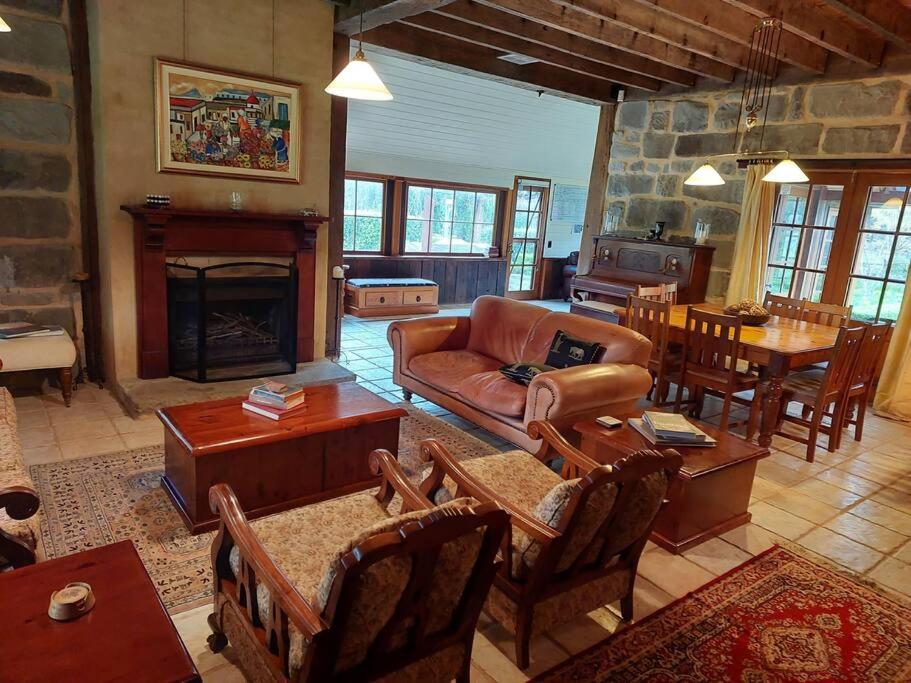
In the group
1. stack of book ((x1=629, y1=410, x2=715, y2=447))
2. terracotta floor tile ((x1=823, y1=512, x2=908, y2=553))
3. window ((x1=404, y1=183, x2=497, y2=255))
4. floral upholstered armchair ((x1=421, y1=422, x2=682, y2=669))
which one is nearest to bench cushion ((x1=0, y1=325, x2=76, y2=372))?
floral upholstered armchair ((x1=421, y1=422, x2=682, y2=669))

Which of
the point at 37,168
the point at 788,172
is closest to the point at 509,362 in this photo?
the point at 788,172

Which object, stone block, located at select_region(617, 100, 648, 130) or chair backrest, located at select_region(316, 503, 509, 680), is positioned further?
stone block, located at select_region(617, 100, 648, 130)

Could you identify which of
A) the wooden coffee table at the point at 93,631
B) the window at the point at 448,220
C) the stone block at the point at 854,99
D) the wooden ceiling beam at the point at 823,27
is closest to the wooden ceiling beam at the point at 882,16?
the wooden ceiling beam at the point at 823,27

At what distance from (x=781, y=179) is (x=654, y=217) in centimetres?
240

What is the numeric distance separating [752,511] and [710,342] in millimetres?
1315

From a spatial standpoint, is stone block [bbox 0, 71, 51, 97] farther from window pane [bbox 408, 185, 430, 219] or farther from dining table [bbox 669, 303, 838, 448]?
window pane [bbox 408, 185, 430, 219]

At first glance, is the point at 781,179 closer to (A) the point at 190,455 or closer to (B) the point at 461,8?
(B) the point at 461,8

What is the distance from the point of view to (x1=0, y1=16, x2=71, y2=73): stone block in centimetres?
366

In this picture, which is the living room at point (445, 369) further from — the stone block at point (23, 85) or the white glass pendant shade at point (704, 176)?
the white glass pendant shade at point (704, 176)

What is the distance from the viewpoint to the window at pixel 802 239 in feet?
17.0

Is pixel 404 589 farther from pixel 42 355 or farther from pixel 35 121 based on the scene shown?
pixel 35 121

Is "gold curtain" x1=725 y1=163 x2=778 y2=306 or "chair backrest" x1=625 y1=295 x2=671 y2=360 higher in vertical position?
"gold curtain" x1=725 y1=163 x2=778 y2=306

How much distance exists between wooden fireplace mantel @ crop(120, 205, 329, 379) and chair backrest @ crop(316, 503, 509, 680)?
3.28 metres

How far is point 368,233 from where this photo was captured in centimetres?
819
